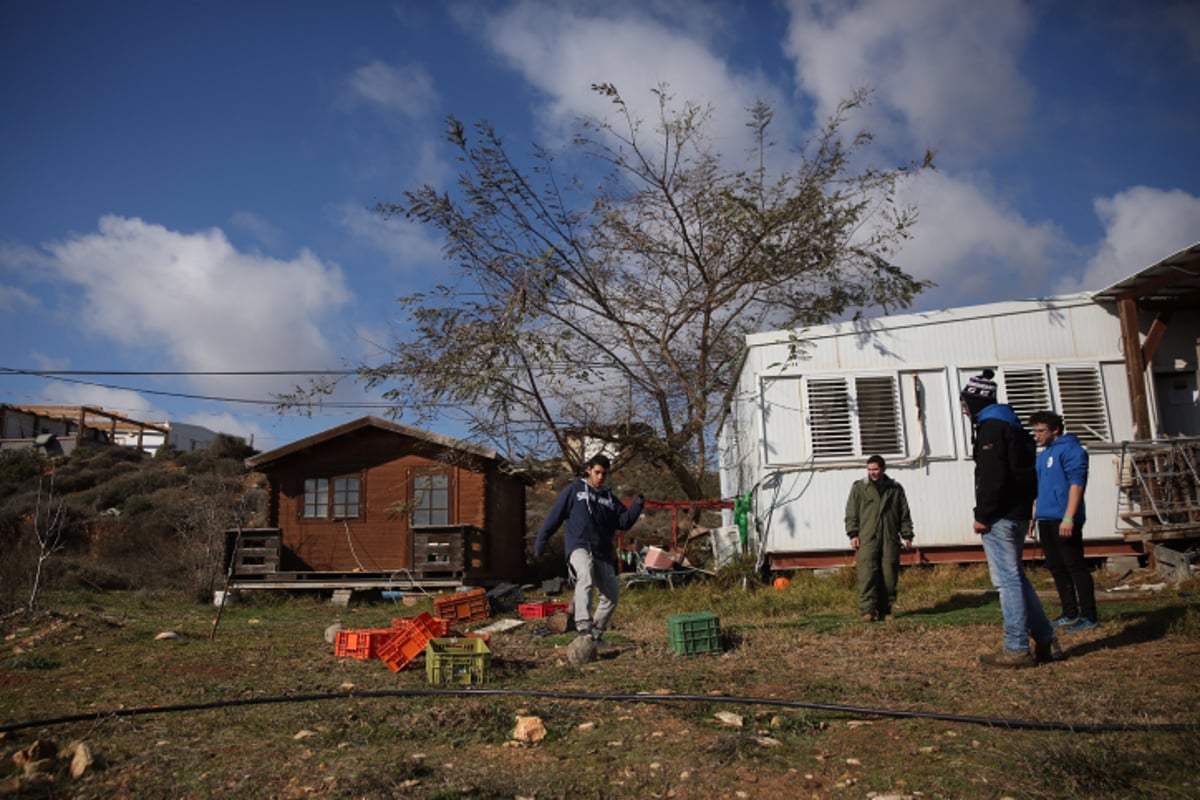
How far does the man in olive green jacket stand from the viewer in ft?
25.8

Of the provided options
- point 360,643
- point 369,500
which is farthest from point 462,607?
point 369,500

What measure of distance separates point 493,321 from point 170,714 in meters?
8.91

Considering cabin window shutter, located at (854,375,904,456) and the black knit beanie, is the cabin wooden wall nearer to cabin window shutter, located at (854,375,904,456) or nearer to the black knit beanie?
cabin window shutter, located at (854,375,904,456)

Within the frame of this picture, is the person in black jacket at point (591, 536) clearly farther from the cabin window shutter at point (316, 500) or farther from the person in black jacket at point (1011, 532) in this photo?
the cabin window shutter at point (316, 500)

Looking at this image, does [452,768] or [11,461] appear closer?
[452,768]

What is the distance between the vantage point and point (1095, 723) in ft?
12.4

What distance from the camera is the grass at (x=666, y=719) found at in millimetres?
3422

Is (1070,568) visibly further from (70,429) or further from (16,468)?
(70,429)

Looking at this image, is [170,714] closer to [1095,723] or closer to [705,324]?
[1095,723]

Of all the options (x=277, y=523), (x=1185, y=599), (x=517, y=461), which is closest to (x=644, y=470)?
(x=517, y=461)

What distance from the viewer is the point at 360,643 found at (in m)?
7.07

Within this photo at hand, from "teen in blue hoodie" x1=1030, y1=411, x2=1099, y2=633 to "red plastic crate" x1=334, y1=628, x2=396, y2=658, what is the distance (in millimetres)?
5166

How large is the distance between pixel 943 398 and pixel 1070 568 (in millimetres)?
5596

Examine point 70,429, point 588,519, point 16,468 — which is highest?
point 70,429
